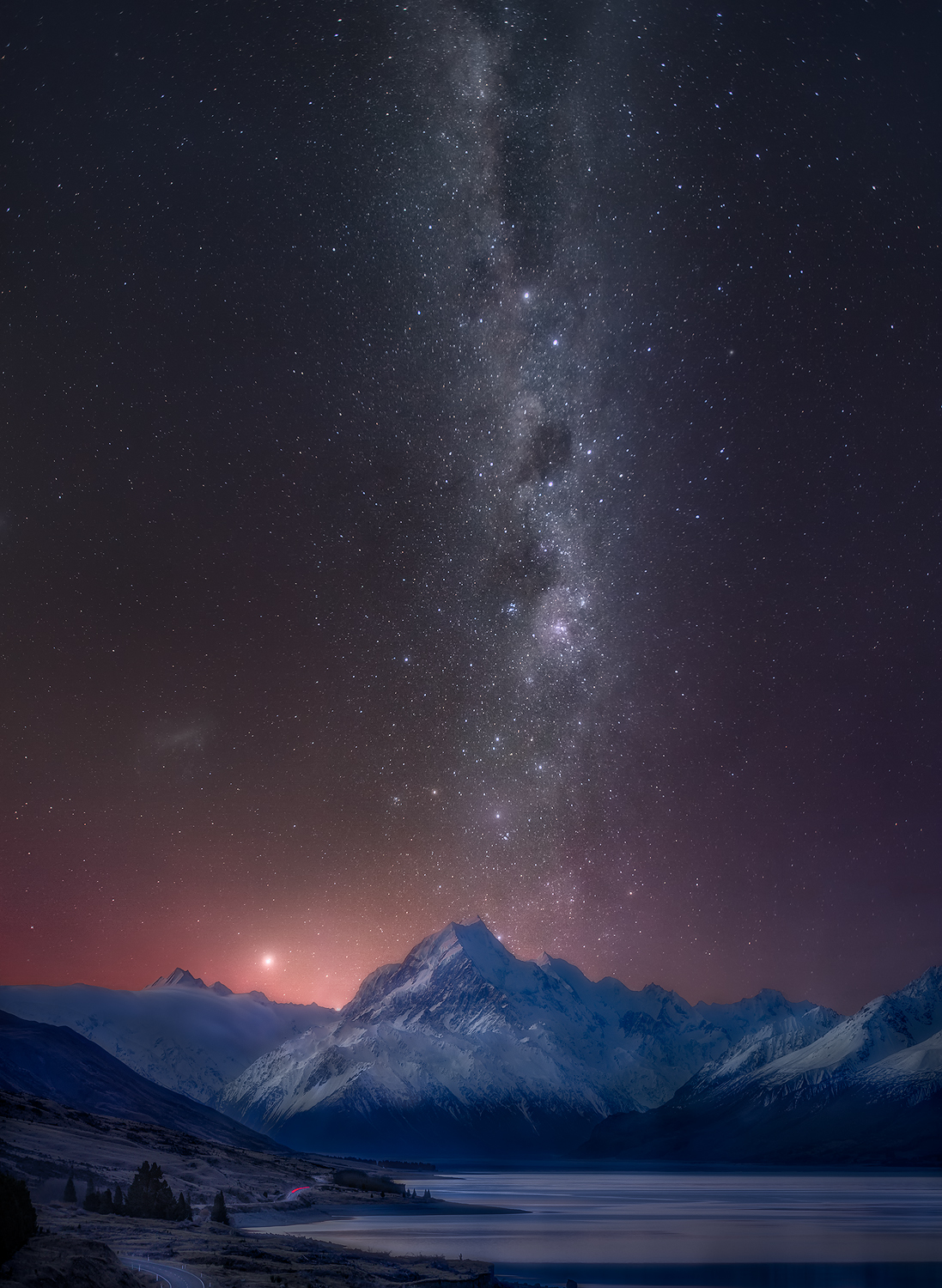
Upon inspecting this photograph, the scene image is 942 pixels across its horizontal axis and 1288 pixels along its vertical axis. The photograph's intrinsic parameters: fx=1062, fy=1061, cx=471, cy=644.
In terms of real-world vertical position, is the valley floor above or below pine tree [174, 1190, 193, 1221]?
below

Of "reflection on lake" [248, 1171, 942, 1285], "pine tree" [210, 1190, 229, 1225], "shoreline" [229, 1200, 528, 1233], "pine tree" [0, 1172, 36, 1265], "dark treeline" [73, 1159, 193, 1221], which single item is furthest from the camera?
"shoreline" [229, 1200, 528, 1233]

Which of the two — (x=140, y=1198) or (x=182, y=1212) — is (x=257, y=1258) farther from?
(x=182, y=1212)

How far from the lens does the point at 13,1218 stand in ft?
113

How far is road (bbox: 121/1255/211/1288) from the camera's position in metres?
37.6

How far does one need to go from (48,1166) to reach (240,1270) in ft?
202

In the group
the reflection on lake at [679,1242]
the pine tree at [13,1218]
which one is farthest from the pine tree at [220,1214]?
the pine tree at [13,1218]

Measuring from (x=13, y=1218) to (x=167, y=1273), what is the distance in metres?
9.31

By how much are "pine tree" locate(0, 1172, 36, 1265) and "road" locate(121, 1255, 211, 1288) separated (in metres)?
4.38

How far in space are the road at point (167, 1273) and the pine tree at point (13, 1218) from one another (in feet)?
14.4

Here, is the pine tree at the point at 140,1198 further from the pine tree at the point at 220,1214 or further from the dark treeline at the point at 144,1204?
the pine tree at the point at 220,1214

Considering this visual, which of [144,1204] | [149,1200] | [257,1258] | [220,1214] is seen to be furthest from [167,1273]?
[220,1214]

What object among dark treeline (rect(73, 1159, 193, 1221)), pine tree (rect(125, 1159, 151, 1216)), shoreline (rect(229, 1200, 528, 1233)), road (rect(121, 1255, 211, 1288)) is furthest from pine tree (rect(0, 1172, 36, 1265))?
shoreline (rect(229, 1200, 528, 1233))

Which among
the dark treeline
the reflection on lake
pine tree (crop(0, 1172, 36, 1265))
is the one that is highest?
the dark treeline

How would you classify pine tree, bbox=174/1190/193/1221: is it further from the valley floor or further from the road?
the road
